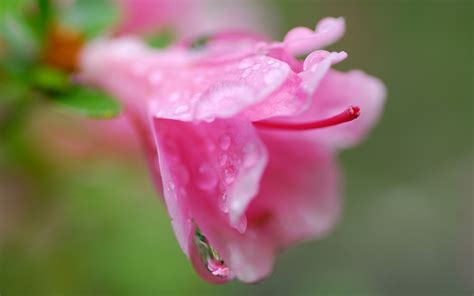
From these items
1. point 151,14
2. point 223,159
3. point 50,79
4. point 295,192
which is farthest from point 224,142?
point 151,14

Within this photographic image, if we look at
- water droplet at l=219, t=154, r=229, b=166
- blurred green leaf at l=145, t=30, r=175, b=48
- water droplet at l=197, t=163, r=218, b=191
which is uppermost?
water droplet at l=219, t=154, r=229, b=166

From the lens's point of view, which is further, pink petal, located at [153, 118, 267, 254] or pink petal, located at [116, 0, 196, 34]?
pink petal, located at [116, 0, 196, 34]

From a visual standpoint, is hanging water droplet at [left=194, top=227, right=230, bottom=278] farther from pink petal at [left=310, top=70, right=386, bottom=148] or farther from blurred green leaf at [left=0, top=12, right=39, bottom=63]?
blurred green leaf at [left=0, top=12, right=39, bottom=63]

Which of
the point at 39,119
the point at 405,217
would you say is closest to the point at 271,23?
the point at 405,217

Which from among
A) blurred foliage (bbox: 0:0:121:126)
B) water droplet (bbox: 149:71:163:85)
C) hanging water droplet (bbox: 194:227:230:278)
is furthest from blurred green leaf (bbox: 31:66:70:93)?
hanging water droplet (bbox: 194:227:230:278)

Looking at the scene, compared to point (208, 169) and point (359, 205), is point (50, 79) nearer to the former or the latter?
point (208, 169)

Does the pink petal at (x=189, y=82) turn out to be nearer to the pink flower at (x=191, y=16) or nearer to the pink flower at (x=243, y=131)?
the pink flower at (x=243, y=131)
